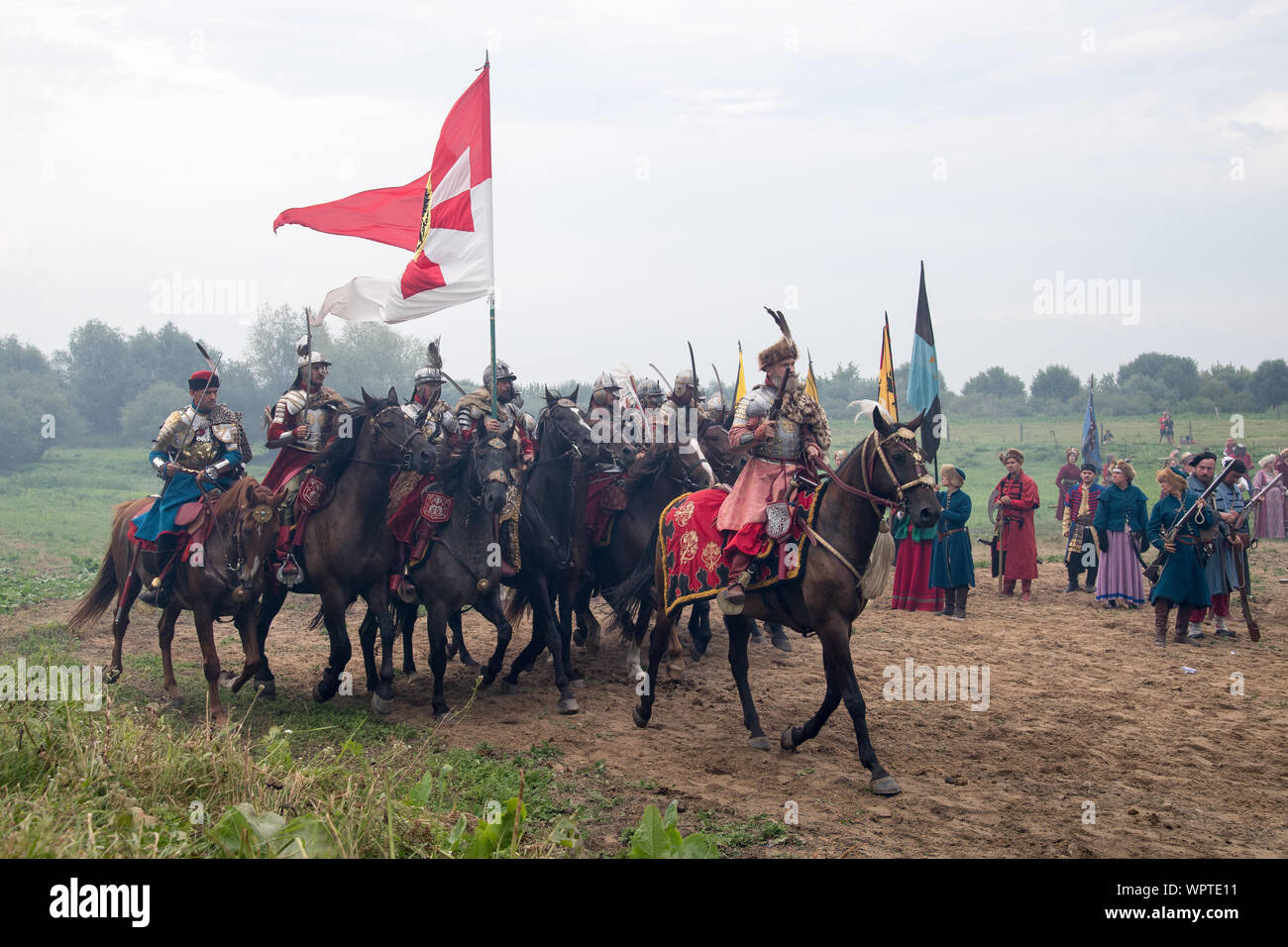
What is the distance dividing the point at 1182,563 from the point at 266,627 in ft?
33.5

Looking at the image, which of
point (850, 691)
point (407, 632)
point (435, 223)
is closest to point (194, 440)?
point (407, 632)

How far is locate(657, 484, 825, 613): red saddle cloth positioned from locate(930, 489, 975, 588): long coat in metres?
6.41

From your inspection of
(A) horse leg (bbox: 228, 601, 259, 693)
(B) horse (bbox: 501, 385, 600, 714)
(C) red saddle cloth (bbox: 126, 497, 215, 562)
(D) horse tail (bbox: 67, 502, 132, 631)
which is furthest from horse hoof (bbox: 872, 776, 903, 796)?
(D) horse tail (bbox: 67, 502, 132, 631)

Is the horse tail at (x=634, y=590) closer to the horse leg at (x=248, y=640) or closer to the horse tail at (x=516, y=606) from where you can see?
the horse tail at (x=516, y=606)

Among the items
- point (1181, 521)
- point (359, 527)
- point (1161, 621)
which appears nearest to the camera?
point (359, 527)

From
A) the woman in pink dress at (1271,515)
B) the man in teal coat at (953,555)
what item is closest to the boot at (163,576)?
the man in teal coat at (953,555)

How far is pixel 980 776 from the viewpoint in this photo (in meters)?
6.61

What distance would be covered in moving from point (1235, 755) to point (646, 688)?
4.50m

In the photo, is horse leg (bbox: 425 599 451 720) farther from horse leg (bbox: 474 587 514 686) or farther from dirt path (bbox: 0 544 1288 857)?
horse leg (bbox: 474 587 514 686)

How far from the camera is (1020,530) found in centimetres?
1470

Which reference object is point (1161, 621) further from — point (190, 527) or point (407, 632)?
point (190, 527)
